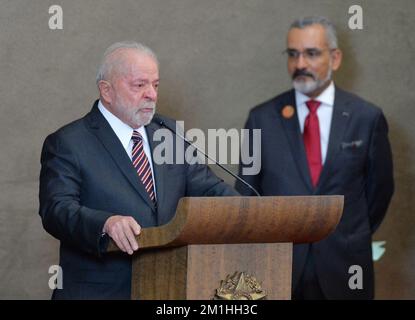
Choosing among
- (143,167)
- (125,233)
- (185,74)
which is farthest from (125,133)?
(185,74)

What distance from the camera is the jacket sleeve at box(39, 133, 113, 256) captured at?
3.26 m

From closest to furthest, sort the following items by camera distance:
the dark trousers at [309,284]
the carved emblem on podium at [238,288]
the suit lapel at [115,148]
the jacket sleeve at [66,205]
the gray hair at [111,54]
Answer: the carved emblem on podium at [238,288] < the jacket sleeve at [66,205] < the suit lapel at [115,148] < the gray hair at [111,54] < the dark trousers at [309,284]

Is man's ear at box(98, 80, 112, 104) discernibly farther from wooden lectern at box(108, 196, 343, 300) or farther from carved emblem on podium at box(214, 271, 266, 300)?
carved emblem on podium at box(214, 271, 266, 300)

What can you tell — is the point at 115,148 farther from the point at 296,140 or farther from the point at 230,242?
the point at 296,140

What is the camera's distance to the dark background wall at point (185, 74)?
473 centimetres

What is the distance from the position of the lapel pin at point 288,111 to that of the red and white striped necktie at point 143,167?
132cm

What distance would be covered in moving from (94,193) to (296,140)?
1.48 metres

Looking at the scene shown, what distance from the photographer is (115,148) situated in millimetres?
3625

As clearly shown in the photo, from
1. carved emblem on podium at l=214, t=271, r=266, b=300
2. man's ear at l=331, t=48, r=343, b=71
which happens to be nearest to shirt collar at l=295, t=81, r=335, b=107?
man's ear at l=331, t=48, r=343, b=71

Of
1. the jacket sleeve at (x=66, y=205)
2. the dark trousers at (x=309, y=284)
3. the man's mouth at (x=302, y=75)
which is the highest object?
the man's mouth at (x=302, y=75)

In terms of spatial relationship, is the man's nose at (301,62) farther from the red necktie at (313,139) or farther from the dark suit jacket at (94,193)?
the dark suit jacket at (94,193)

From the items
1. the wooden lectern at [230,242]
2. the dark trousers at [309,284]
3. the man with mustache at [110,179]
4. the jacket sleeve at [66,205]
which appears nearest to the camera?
the wooden lectern at [230,242]

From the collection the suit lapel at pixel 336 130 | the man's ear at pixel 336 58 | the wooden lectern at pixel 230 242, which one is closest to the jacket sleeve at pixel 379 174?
the suit lapel at pixel 336 130

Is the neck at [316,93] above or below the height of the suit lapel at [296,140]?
above
